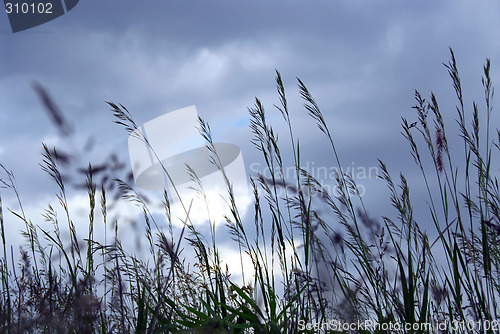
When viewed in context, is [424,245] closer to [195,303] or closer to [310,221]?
[310,221]

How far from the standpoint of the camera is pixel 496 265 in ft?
8.43

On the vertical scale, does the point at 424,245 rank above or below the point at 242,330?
above

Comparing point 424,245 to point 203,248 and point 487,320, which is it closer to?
point 487,320

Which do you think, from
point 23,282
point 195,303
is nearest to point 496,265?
point 195,303

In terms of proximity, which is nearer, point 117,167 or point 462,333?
point 462,333

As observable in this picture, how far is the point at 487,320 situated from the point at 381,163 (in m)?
1.03

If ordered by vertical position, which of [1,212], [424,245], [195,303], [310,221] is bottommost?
[195,303]

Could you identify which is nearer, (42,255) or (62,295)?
(62,295)

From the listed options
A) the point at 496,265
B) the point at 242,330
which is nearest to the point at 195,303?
the point at 242,330

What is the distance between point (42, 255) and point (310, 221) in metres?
1.87

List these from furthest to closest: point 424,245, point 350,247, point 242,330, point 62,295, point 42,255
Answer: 1. point 42,255
2. point 62,295
3. point 350,247
4. point 424,245
5. point 242,330

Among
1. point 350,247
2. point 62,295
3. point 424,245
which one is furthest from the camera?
point 62,295

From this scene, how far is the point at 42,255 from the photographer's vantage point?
3.22 m

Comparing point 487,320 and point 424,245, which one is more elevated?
point 424,245
